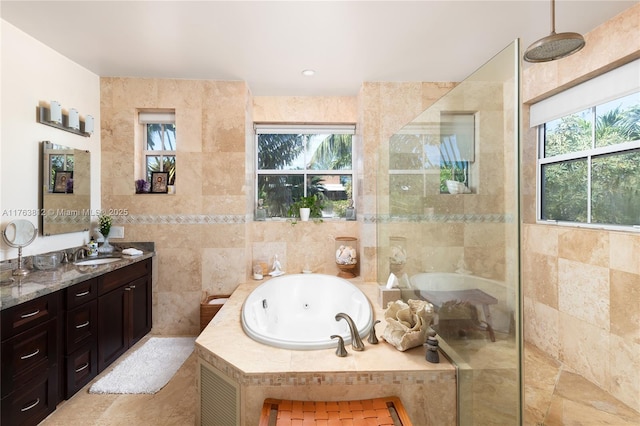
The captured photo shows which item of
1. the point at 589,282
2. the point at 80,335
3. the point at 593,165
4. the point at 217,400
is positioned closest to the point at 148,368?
the point at 80,335

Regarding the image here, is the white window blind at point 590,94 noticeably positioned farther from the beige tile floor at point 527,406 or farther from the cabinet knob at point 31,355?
the cabinet knob at point 31,355

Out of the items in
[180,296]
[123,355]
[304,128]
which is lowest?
[123,355]

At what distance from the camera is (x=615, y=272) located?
1.93 metres

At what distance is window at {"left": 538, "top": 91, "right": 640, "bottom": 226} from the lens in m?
2.02

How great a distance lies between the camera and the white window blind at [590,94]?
1966mm

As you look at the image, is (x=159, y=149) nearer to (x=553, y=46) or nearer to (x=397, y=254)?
(x=397, y=254)

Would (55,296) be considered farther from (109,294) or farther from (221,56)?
(221,56)

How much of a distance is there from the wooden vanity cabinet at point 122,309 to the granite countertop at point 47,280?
7 cm

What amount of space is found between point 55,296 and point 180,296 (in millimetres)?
1184

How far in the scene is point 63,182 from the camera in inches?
97.7

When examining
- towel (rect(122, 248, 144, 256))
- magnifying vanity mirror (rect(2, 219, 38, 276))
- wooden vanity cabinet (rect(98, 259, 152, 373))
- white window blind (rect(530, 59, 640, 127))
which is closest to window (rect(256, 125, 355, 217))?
towel (rect(122, 248, 144, 256))

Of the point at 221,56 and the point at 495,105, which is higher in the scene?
the point at 221,56

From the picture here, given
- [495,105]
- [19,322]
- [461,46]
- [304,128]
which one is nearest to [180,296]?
[19,322]

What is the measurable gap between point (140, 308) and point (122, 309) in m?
0.26
